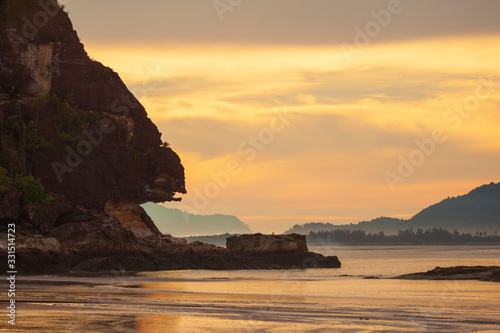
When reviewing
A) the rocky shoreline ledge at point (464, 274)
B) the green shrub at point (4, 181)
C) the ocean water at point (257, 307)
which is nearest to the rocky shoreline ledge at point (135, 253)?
the green shrub at point (4, 181)

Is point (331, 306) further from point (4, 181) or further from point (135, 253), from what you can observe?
point (4, 181)

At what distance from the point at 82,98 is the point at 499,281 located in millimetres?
64951

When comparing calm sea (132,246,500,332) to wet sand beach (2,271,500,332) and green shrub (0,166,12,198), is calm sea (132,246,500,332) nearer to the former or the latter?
wet sand beach (2,271,500,332)

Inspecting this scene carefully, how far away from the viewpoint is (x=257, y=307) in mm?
41094

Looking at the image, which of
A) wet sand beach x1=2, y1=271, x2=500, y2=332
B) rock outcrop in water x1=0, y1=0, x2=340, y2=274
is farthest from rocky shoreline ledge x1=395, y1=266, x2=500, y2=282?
rock outcrop in water x1=0, y1=0, x2=340, y2=274

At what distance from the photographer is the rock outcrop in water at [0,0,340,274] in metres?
86.0

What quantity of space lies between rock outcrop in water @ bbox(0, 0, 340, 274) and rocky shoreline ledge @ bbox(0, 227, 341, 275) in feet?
0.53

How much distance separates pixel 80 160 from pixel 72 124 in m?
4.85

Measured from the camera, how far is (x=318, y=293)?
179 ft

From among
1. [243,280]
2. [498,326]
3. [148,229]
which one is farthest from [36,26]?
[498,326]

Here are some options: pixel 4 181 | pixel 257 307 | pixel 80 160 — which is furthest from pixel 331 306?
pixel 80 160

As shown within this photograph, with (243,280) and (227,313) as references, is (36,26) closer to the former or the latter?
(243,280)

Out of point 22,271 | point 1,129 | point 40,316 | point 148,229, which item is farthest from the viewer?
point 148,229

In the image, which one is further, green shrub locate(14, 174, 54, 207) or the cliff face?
the cliff face
